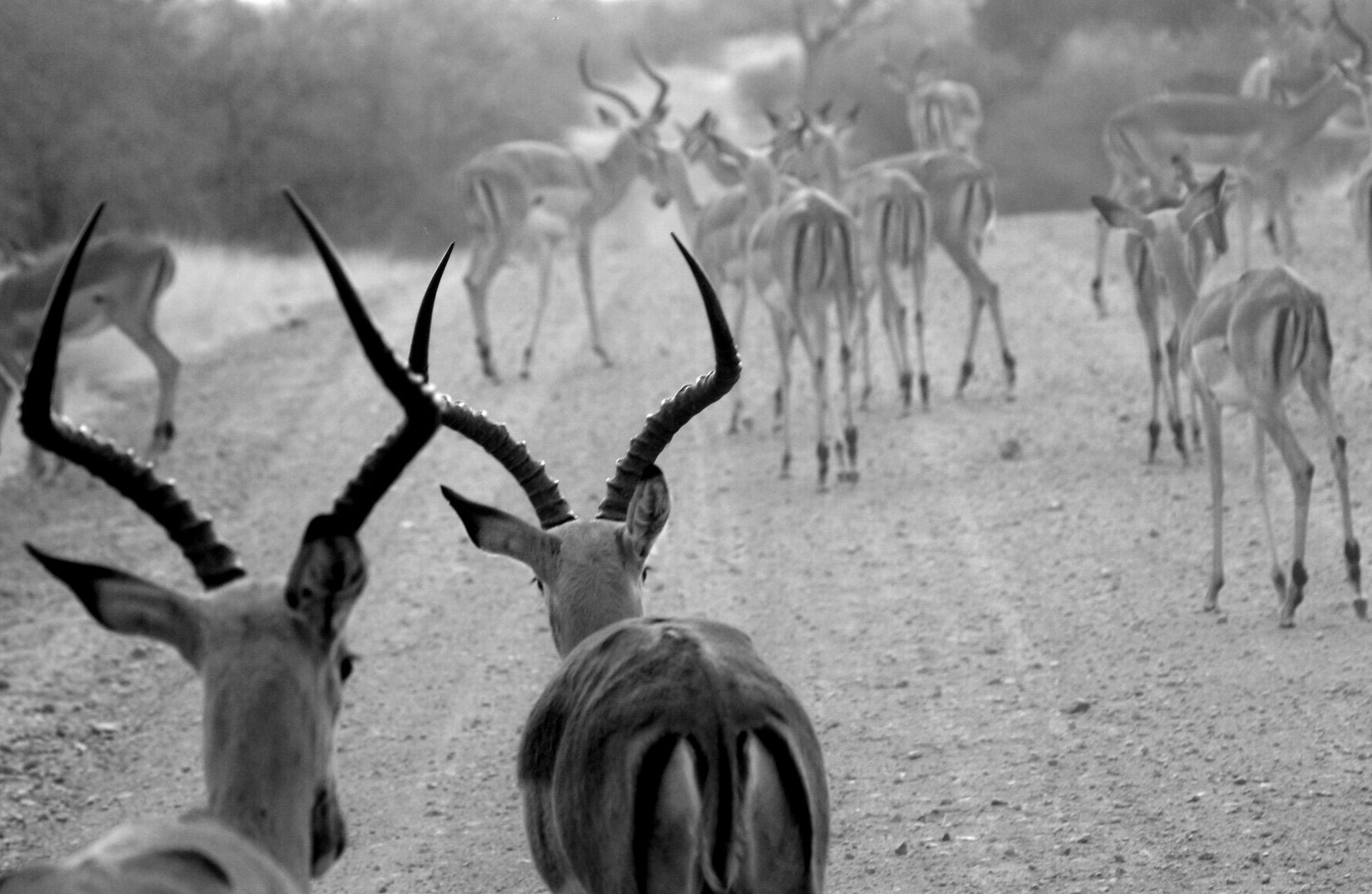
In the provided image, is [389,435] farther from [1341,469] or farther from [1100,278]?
[1100,278]

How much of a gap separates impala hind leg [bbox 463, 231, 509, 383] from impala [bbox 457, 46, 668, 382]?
1 centimetres

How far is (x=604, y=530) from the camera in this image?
4.63 m

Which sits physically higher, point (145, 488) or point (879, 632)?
point (145, 488)

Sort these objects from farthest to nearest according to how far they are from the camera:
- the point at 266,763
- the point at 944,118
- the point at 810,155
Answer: the point at 944,118 < the point at 810,155 < the point at 266,763

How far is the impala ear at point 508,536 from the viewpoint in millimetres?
4594

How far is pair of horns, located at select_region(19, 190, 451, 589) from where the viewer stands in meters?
3.00

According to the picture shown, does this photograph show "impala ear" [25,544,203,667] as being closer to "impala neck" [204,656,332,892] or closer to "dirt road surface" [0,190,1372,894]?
"impala neck" [204,656,332,892]

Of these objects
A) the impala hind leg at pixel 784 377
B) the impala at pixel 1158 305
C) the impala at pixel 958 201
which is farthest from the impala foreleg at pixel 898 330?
Result: the impala at pixel 1158 305

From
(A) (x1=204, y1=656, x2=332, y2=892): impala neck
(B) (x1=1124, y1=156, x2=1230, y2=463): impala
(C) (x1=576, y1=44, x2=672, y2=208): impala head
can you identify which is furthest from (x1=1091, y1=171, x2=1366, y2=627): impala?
(C) (x1=576, y1=44, x2=672, y2=208): impala head

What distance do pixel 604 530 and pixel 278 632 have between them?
162 cm

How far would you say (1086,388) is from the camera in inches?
485

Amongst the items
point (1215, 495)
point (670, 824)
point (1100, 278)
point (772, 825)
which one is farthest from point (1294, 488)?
point (1100, 278)

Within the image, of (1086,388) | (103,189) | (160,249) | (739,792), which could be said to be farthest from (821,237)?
(103,189)

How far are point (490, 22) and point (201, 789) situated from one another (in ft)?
95.2
